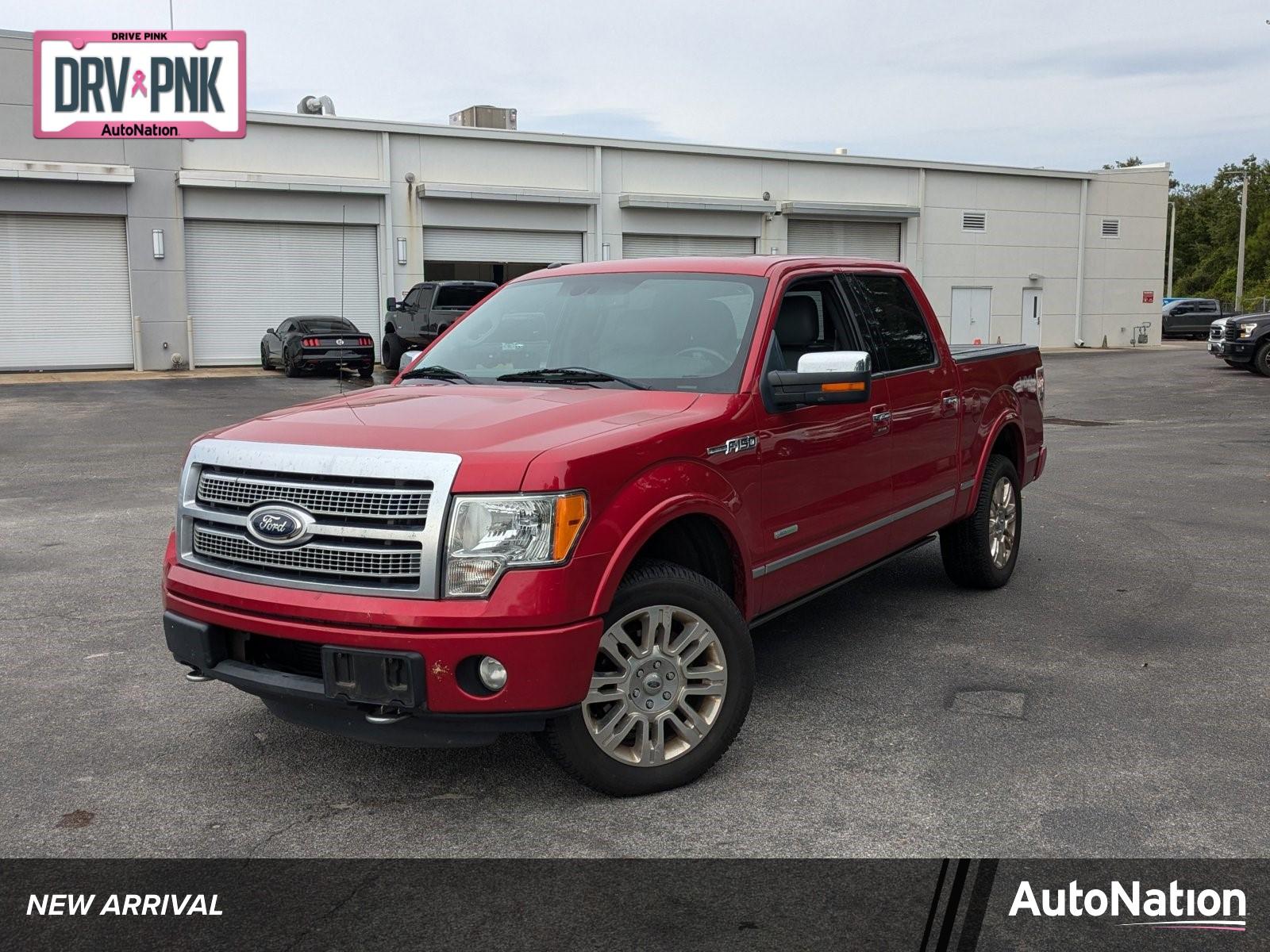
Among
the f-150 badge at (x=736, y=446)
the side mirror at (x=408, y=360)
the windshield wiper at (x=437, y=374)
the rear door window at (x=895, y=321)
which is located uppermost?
the rear door window at (x=895, y=321)

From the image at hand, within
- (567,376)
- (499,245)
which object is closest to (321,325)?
(499,245)

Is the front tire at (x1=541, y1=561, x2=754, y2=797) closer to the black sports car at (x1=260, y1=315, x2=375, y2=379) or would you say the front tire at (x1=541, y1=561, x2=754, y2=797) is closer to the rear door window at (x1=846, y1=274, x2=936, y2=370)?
the rear door window at (x1=846, y1=274, x2=936, y2=370)

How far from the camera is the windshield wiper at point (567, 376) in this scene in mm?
4902

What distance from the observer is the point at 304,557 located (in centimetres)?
392

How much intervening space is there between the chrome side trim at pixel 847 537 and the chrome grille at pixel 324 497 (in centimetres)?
151

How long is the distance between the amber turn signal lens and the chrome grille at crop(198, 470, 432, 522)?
1.33ft

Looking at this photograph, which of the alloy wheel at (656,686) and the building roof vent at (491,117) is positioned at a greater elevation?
the building roof vent at (491,117)

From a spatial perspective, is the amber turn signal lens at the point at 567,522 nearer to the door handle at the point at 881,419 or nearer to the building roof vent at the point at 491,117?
the door handle at the point at 881,419

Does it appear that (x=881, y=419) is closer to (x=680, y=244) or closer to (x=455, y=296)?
(x=455, y=296)

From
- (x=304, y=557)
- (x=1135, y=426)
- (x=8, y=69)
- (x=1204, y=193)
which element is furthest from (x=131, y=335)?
(x=1204, y=193)

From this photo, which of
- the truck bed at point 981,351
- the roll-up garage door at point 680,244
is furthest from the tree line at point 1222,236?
the truck bed at point 981,351

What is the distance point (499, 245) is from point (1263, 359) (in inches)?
780

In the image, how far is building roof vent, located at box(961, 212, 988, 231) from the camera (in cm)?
4166

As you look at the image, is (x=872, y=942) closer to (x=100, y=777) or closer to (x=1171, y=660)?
(x=100, y=777)
